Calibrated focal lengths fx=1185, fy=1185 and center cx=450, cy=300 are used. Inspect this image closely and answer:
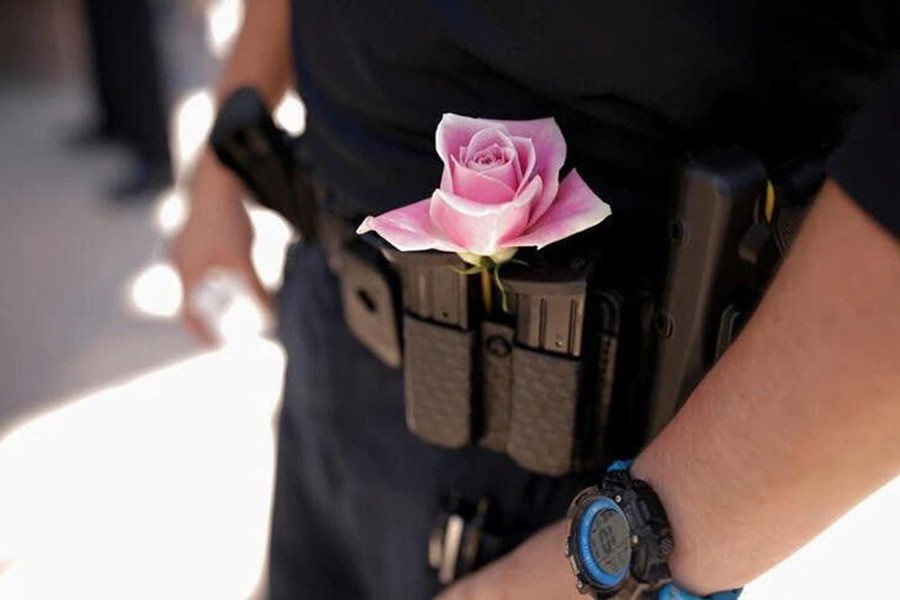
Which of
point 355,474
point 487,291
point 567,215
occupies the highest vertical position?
point 567,215

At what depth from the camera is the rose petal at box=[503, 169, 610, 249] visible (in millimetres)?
678

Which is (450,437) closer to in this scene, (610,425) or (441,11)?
(610,425)

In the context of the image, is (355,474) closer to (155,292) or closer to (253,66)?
(253,66)

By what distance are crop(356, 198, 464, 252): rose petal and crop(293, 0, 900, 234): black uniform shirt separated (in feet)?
0.34

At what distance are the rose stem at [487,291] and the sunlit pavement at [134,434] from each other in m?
0.66

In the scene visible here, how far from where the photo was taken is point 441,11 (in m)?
0.74

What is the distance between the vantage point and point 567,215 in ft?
2.26

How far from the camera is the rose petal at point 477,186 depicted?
0.69m

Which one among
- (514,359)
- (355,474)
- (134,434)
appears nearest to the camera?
(514,359)

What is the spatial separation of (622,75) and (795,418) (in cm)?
23

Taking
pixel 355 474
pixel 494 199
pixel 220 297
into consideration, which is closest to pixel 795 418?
pixel 494 199

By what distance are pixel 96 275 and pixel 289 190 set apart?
1.68m

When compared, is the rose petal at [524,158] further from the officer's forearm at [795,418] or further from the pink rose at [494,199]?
the officer's forearm at [795,418]

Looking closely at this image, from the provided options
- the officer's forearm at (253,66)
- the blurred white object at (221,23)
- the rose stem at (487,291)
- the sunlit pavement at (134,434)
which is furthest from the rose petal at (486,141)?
the blurred white object at (221,23)
